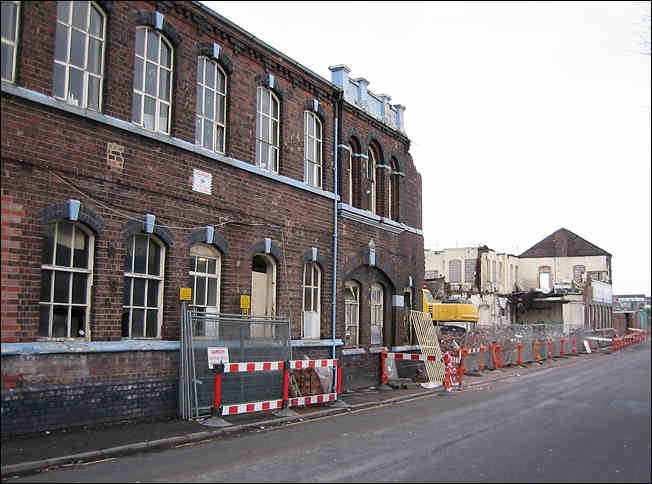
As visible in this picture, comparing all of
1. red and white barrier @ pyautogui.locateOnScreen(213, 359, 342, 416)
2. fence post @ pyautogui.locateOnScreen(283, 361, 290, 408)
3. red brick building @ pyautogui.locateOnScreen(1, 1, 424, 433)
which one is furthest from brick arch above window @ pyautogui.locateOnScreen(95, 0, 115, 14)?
fence post @ pyautogui.locateOnScreen(283, 361, 290, 408)

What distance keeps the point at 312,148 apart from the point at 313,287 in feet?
12.6

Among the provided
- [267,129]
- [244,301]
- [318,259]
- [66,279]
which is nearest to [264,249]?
[244,301]

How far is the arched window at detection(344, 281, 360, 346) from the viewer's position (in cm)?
1994

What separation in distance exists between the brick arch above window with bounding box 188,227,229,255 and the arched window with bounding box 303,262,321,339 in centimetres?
356

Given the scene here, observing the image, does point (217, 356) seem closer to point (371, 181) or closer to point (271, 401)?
point (271, 401)

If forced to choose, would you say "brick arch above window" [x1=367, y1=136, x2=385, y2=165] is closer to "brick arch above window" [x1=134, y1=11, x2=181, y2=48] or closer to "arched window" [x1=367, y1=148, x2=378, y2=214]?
"arched window" [x1=367, y1=148, x2=378, y2=214]

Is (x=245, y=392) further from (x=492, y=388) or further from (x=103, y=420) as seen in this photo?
(x=492, y=388)

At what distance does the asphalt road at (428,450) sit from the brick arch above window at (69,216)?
413cm

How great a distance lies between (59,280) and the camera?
1149cm

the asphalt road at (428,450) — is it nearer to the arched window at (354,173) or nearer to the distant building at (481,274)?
the arched window at (354,173)

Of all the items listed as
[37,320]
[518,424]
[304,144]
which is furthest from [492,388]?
[37,320]

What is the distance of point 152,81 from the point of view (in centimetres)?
1354

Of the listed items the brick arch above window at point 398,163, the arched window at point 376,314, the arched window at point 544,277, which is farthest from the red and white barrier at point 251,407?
the arched window at point 544,277

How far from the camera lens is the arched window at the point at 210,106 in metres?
14.7
